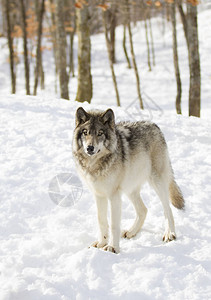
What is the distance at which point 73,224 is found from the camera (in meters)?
4.70

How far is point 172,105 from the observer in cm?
1684

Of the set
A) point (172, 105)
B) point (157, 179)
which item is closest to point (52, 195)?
point (157, 179)

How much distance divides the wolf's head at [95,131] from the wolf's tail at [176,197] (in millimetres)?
1311

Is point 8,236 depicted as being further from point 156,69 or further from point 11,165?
point 156,69

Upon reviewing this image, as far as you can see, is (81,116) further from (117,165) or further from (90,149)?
(117,165)

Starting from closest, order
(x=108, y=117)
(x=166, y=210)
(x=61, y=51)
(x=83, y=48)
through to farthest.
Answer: (x=108, y=117), (x=166, y=210), (x=83, y=48), (x=61, y=51)

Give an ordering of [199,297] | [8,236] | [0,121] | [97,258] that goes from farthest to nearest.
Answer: [0,121] < [8,236] < [97,258] < [199,297]

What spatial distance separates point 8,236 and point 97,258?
1.30 metres

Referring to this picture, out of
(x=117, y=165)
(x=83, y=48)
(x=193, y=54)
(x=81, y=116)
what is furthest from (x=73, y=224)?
(x=83, y=48)

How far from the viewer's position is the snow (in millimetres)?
3303

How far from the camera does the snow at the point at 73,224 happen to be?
330 cm

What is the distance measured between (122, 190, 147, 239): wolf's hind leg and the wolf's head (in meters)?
1.15

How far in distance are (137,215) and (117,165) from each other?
1.02m

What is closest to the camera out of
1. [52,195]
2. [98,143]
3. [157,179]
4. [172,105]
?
Result: [98,143]
